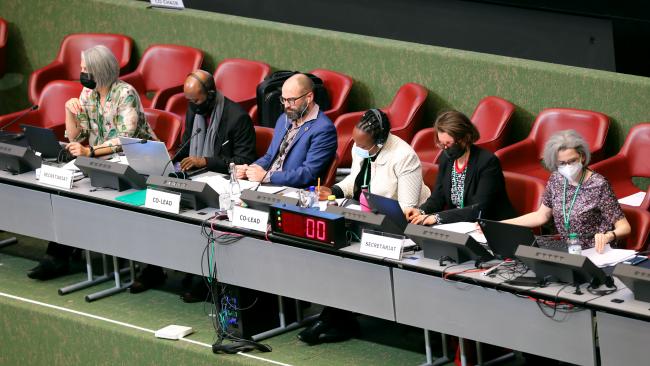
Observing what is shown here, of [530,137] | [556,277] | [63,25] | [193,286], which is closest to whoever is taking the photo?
[556,277]

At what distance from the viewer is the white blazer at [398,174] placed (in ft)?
19.3

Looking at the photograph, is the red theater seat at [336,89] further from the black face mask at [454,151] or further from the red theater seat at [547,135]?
the black face mask at [454,151]

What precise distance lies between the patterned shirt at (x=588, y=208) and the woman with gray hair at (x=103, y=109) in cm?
243

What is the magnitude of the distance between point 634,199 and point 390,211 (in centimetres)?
151

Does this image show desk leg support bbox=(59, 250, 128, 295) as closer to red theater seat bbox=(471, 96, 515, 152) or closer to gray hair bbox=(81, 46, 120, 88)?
gray hair bbox=(81, 46, 120, 88)

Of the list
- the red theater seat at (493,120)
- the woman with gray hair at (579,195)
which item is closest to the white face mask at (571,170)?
the woman with gray hair at (579,195)

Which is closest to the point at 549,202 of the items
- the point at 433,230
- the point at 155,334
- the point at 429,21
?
the point at 433,230

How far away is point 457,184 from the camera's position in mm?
5770

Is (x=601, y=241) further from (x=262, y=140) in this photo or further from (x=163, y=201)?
(x=262, y=140)

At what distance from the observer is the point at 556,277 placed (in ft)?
16.2

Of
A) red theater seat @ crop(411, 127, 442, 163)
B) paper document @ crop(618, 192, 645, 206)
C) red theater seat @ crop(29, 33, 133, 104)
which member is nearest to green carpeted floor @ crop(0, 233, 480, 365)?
paper document @ crop(618, 192, 645, 206)

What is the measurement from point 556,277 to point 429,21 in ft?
12.1

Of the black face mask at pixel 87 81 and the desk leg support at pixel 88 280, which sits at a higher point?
the black face mask at pixel 87 81

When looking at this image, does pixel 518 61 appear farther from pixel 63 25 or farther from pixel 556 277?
pixel 63 25
